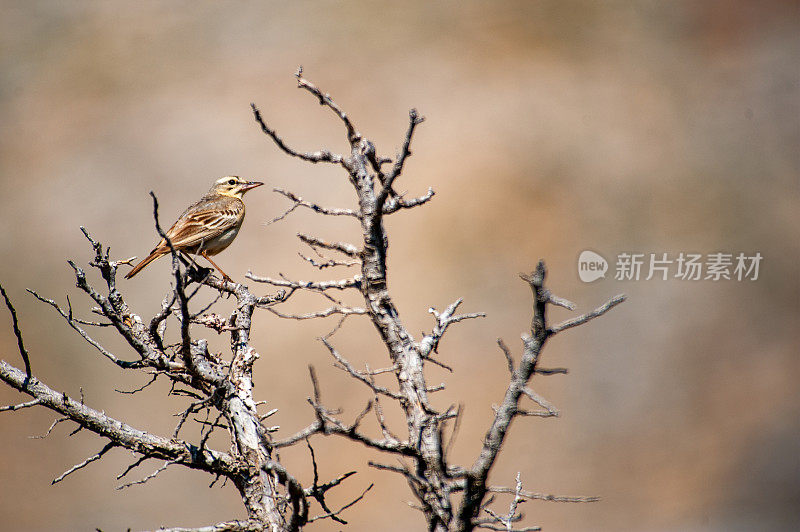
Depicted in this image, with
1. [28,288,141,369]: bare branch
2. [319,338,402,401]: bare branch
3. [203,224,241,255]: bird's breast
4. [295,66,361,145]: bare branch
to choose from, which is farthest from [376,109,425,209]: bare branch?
[203,224,241,255]: bird's breast

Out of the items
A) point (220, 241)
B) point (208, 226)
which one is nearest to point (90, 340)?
point (208, 226)

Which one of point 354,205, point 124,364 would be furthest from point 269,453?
point 354,205

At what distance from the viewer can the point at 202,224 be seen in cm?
723

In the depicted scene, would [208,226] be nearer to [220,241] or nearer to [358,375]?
[220,241]

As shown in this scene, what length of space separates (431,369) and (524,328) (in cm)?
203

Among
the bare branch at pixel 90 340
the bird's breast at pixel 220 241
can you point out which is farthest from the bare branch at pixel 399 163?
the bird's breast at pixel 220 241

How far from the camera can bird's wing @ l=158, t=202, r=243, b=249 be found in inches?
279

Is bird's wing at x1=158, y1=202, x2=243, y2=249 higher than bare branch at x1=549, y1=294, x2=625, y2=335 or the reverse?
higher

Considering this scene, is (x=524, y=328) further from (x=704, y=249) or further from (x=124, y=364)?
(x=124, y=364)

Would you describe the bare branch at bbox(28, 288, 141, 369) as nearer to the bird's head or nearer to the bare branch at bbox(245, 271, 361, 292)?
the bare branch at bbox(245, 271, 361, 292)

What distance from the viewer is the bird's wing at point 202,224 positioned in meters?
7.10

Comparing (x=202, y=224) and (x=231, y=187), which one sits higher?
(x=231, y=187)

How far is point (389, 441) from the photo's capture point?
3416 millimetres
